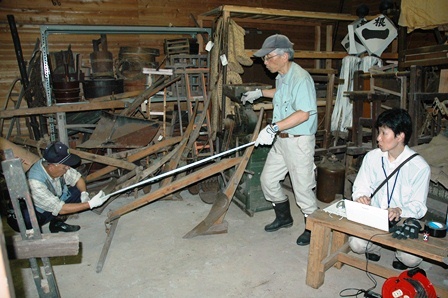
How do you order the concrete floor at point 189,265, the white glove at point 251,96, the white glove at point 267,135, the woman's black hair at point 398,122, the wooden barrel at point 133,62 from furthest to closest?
the wooden barrel at point 133,62, the white glove at point 251,96, the white glove at point 267,135, the concrete floor at point 189,265, the woman's black hair at point 398,122

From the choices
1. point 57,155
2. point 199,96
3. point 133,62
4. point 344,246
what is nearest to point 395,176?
point 344,246

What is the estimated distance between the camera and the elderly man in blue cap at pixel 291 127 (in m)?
3.39

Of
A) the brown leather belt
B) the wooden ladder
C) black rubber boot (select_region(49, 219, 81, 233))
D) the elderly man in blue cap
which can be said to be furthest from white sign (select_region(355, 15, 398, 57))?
black rubber boot (select_region(49, 219, 81, 233))

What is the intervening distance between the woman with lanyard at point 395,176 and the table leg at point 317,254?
0.34m

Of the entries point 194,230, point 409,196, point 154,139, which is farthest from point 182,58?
point 409,196

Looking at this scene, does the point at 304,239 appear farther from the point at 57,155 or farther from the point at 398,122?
the point at 57,155

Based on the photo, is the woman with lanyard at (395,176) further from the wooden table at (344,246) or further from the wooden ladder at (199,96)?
the wooden ladder at (199,96)

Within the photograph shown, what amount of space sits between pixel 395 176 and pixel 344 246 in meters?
0.82

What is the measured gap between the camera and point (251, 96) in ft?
14.0

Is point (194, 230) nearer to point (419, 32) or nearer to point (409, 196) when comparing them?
point (409, 196)

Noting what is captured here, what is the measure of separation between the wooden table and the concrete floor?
0.23 metres

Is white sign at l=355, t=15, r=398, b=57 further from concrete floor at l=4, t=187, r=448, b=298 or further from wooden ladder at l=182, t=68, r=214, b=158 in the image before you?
concrete floor at l=4, t=187, r=448, b=298

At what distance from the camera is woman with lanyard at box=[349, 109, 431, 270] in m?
2.63

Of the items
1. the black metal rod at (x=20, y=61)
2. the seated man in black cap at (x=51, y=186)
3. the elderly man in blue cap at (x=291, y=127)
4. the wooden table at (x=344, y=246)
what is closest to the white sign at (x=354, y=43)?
the elderly man in blue cap at (x=291, y=127)
